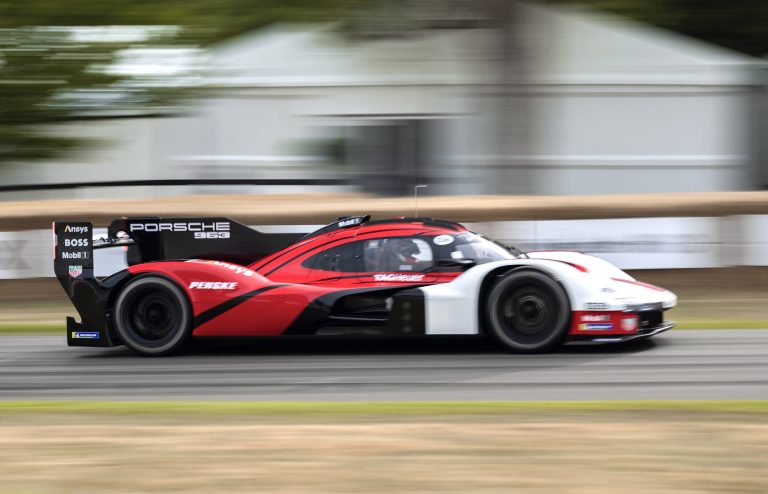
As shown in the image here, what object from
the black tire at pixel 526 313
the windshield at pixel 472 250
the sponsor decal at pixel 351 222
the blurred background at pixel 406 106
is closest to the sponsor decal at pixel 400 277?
the windshield at pixel 472 250

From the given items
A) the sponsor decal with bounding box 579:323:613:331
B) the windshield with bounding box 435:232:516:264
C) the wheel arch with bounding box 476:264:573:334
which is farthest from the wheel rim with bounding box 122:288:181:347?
the sponsor decal with bounding box 579:323:613:331

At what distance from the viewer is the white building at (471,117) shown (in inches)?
783

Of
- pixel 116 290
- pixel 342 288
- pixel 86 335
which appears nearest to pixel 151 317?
pixel 116 290

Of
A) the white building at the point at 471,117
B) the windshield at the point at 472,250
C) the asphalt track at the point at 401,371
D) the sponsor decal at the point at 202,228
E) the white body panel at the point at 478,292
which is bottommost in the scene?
the asphalt track at the point at 401,371

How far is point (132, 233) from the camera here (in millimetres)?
9922

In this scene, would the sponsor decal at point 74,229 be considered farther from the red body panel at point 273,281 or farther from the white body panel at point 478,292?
the white body panel at point 478,292

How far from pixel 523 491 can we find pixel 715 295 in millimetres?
9399

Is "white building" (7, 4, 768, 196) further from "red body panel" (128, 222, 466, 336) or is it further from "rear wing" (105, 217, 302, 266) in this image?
"red body panel" (128, 222, 466, 336)

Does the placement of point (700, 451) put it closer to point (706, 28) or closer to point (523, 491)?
point (523, 491)

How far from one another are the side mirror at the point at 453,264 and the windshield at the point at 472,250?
1.5 inches

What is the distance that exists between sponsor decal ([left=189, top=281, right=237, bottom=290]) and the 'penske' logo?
2.23 feet

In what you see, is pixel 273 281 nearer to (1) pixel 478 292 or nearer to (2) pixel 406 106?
(1) pixel 478 292

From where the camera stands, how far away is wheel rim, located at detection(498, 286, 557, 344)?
346 inches

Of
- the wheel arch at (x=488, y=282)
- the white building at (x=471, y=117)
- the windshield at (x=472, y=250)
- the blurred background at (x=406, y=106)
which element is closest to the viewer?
the wheel arch at (x=488, y=282)
